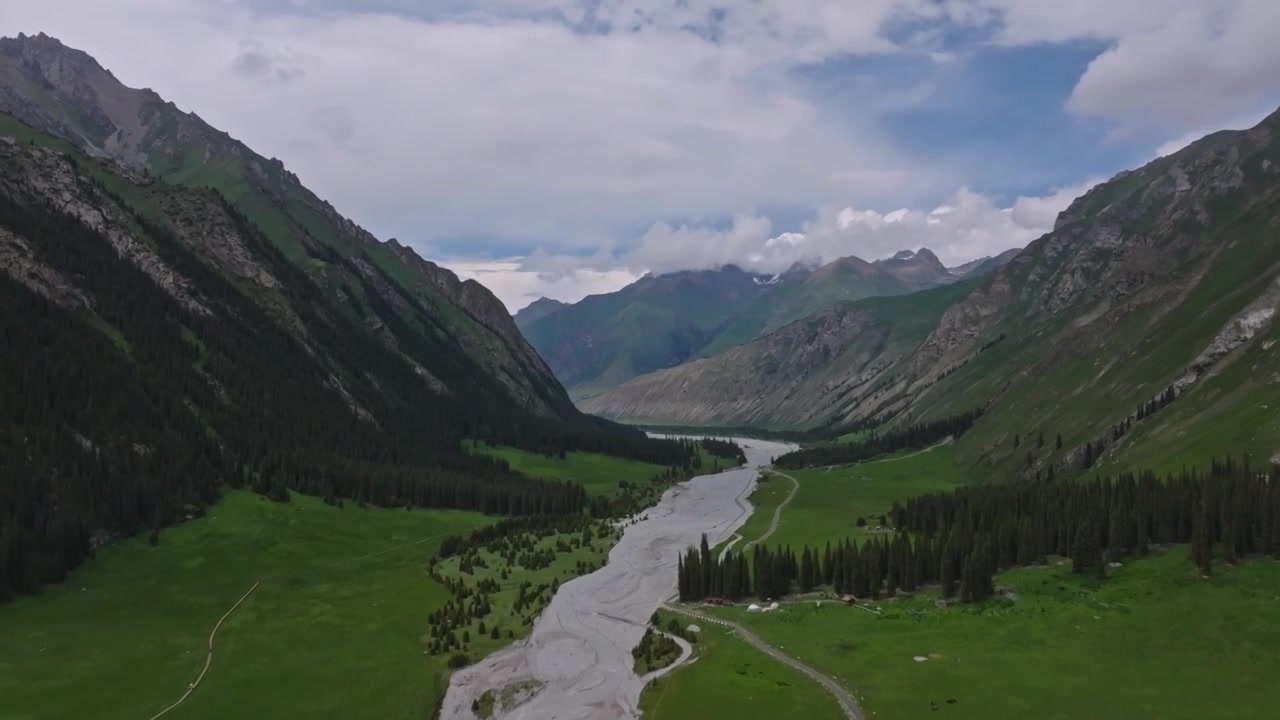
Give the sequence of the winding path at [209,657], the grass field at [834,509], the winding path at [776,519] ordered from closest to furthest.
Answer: the winding path at [209,657] < the winding path at [776,519] < the grass field at [834,509]

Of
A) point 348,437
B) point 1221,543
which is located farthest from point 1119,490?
point 348,437

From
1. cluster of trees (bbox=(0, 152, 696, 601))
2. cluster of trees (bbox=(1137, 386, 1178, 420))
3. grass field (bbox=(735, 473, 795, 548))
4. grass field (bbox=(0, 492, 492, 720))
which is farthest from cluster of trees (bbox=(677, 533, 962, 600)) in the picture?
cluster of trees (bbox=(1137, 386, 1178, 420))

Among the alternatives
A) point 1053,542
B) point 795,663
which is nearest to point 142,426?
point 795,663

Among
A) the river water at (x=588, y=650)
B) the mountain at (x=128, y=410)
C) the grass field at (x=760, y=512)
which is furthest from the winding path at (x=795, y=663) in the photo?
the mountain at (x=128, y=410)

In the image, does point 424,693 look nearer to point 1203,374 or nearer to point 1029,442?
point 1203,374

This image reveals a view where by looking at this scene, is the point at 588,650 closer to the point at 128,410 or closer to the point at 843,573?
the point at 843,573

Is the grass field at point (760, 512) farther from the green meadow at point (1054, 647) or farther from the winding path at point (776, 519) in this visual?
the green meadow at point (1054, 647)

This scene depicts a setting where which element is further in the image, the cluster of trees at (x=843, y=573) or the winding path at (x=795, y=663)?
the cluster of trees at (x=843, y=573)
